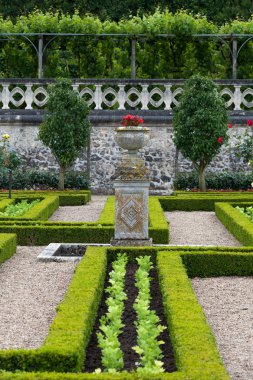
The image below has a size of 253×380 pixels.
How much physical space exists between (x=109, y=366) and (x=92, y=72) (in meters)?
19.8

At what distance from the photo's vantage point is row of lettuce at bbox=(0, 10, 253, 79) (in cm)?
2392

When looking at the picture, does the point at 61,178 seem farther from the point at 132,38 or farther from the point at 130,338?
the point at 130,338

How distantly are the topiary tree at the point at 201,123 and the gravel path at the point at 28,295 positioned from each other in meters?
8.38

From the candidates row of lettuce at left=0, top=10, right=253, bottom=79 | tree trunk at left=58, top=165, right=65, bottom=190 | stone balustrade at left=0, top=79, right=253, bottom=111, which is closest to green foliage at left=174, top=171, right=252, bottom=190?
stone balustrade at left=0, top=79, right=253, bottom=111

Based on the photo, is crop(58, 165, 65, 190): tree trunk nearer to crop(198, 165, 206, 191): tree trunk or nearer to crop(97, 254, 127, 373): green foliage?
crop(198, 165, 206, 191): tree trunk

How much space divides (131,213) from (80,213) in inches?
199

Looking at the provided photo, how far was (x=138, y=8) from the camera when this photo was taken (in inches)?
1398

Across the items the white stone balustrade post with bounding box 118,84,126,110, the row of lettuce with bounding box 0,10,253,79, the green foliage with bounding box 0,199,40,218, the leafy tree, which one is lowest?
the green foliage with bounding box 0,199,40,218

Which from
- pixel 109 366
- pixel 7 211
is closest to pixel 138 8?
pixel 7 211

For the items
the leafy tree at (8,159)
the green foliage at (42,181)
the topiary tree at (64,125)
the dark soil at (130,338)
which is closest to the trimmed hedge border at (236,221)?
the dark soil at (130,338)

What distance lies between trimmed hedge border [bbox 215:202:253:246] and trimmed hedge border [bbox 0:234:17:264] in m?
3.35

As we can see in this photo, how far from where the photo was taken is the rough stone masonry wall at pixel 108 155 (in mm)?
21359

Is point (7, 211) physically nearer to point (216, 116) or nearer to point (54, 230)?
point (54, 230)

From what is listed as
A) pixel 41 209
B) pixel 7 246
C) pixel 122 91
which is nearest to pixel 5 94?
pixel 122 91
